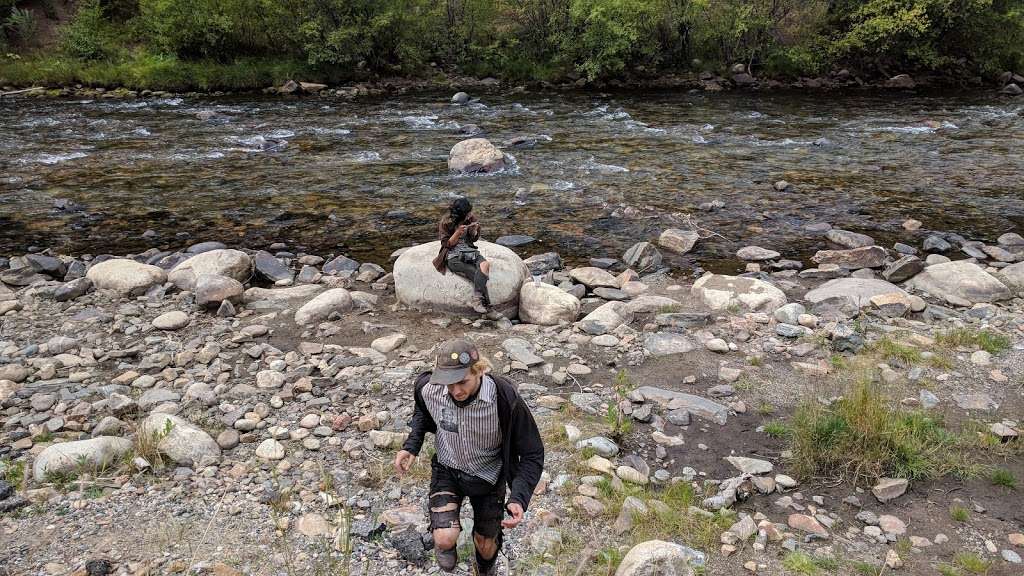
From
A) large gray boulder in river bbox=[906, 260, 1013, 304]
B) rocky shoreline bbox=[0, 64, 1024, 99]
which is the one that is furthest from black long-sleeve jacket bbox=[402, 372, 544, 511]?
rocky shoreline bbox=[0, 64, 1024, 99]

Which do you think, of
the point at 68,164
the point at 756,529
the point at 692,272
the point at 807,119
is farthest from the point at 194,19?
the point at 756,529

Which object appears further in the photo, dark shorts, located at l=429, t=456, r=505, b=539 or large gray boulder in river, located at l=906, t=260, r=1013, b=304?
large gray boulder in river, located at l=906, t=260, r=1013, b=304

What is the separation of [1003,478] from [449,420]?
4668mm

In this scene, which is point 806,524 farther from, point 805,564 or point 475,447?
point 475,447

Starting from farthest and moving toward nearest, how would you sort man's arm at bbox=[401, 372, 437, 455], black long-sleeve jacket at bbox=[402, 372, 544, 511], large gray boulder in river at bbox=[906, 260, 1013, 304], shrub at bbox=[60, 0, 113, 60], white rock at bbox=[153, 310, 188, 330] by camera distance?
shrub at bbox=[60, 0, 113, 60] → large gray boulder in river at bbox=[906, 260, 1013, 304] → white rock at bbox=[153, 310, 188, 330] → man's arm at bbox=[401, 372, 437, 455] → black long-sleeve jacket at bbox=[402, 372, 544, 511]

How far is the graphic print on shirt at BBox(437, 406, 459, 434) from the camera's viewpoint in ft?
14.0

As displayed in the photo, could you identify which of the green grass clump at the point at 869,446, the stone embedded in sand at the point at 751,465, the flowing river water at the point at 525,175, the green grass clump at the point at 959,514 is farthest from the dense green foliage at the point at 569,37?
the green grass clump at the point at 959,514

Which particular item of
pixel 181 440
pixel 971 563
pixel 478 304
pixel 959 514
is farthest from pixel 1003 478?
pixel 181 440

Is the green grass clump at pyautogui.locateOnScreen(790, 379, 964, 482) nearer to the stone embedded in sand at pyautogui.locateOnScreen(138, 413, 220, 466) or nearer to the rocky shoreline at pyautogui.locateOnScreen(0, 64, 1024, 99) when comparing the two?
the stone embedded in sand at pyautogui.locateOnScreen(138, 413, 220, 466)

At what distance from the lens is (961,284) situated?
9.81 meters

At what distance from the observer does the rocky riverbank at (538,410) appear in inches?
202

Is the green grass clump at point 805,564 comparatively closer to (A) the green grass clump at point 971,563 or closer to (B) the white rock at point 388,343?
(A) the green grass clump at point 971,563

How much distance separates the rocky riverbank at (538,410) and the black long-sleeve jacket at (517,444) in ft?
3.22

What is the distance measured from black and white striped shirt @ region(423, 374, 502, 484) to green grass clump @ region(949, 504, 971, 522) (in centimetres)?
362
